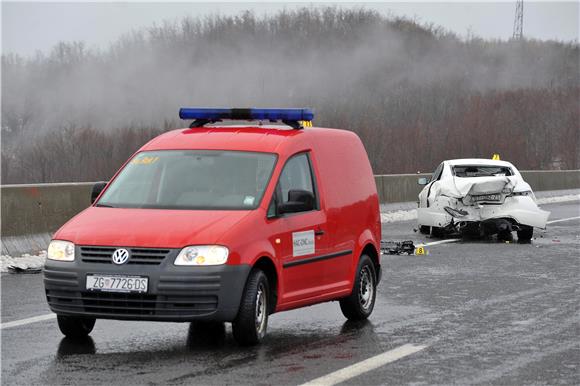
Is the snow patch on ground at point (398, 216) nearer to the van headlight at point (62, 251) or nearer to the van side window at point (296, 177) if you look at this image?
the van side window at point (296, 177)

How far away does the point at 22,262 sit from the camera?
1628cm

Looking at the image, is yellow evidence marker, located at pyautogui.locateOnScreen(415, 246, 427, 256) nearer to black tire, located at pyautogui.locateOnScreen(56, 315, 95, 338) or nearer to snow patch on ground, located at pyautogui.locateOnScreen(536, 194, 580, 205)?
black tire, located at pyautogui.locateOnScreen(56, 315, 95, 338)

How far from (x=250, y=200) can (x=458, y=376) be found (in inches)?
94.2

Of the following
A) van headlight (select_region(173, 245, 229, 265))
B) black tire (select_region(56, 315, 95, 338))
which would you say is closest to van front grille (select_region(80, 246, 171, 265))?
van headlight (select_region(173, 245, 229, 265))

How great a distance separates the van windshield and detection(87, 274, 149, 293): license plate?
3.27ft

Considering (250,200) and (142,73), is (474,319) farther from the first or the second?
(142,73)

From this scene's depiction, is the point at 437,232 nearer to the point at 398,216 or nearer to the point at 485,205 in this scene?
the point at 485,205

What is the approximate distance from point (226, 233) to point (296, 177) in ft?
4.93

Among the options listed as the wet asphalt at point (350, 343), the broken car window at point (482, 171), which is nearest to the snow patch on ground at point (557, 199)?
the broken car window at point (482, 171)

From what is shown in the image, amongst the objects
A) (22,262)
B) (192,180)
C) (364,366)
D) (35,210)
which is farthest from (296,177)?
(35,210)

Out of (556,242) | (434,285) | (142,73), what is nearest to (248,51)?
(142,73)

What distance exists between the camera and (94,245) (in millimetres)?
8953

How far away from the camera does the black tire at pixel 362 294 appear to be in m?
10.9

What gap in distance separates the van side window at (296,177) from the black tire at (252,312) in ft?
2.89
